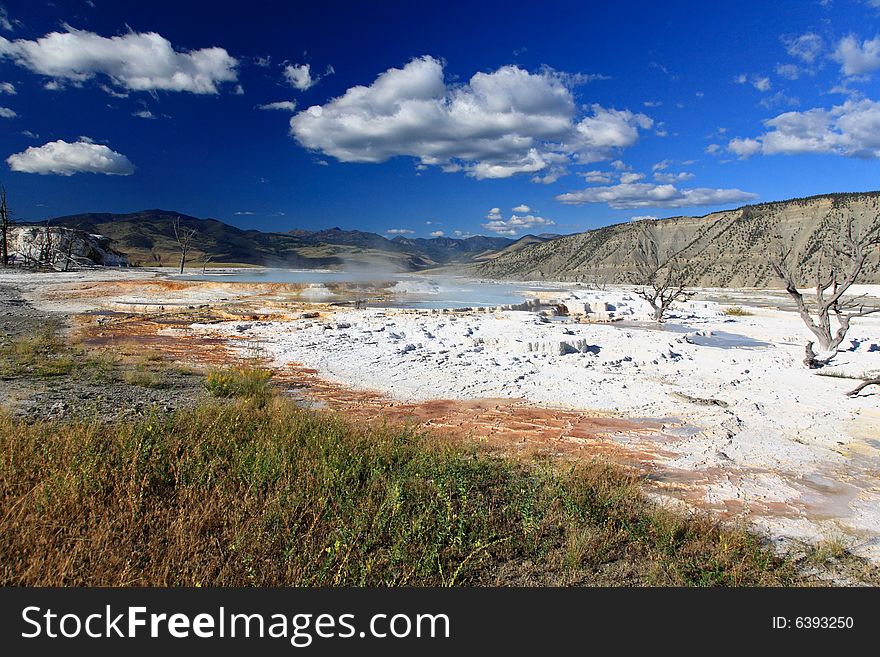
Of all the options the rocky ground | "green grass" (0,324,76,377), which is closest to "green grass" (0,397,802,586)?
the rocky ground

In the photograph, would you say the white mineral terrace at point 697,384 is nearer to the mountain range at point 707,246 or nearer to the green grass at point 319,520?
the green grass at point 319,520

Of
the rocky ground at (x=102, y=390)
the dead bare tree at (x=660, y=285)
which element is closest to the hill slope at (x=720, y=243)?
the dead bare tree at (x=660, y=285)

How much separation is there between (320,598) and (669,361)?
13.2 m

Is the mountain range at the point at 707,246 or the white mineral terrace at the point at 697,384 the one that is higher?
the mountain range at the point at 707,246

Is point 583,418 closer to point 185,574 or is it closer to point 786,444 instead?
point 786,444

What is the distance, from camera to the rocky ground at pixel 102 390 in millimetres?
6855

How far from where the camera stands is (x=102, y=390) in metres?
8.34

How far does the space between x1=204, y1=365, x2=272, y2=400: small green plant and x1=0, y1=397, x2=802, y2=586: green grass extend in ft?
9.15

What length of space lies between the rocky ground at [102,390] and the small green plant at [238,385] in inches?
12.7

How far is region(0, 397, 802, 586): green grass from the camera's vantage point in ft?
11.5

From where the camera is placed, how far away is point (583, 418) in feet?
28.7

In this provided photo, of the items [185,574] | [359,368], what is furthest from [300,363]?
[185,574]

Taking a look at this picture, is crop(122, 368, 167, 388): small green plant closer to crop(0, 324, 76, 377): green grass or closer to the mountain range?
crop(0, 324, 76, 377): green grass

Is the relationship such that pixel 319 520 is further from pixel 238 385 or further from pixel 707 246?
pixel 707 246
